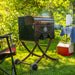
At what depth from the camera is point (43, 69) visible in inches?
132

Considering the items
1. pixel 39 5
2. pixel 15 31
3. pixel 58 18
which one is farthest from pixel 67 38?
pixel 15 31

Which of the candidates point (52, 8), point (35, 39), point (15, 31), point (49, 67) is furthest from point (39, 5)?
point (49, 67)

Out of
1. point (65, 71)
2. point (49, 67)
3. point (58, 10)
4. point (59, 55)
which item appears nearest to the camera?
point (65, 71)

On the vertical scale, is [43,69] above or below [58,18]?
below

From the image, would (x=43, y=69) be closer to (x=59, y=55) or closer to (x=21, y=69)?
(x=21, y=69)

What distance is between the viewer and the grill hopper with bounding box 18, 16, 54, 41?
11.1 feet

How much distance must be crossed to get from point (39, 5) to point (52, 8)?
53 centimetres

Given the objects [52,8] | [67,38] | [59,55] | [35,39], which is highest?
[52,8]

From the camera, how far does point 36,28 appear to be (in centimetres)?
338

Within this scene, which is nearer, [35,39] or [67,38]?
[35,39]

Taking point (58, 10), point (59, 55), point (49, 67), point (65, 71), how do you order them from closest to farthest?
point (65, 71) < point (49, 67) < point (59, 55) < point (58, 10)

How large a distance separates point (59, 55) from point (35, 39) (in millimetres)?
1553

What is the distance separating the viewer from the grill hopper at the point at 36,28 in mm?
3379

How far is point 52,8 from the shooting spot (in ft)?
18.2
